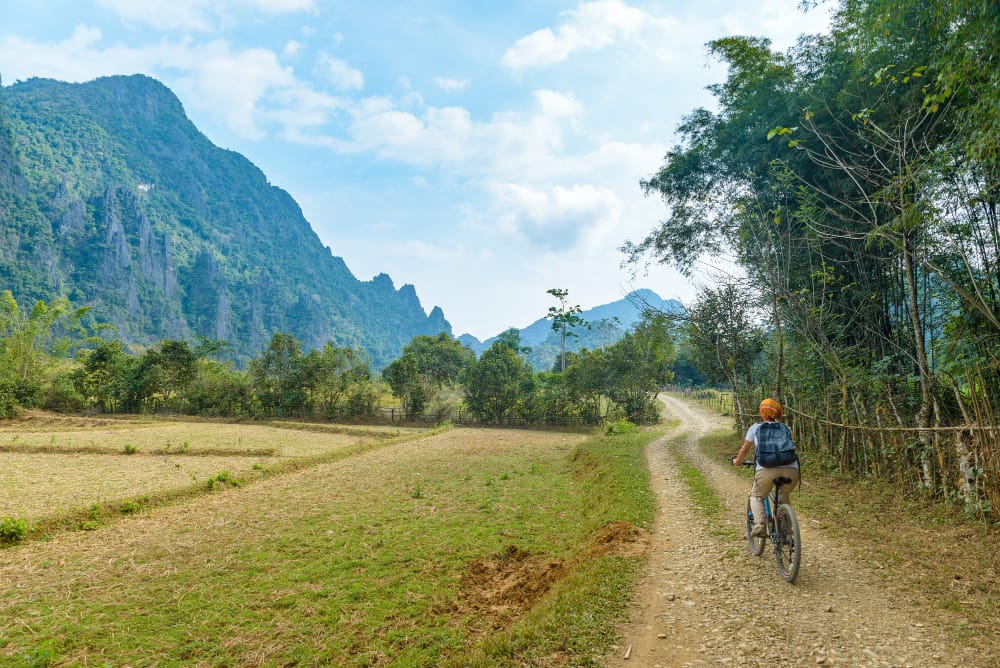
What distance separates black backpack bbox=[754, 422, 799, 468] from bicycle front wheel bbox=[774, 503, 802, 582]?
489 mm

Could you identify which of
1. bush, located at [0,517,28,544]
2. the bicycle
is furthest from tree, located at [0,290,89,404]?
the bicycle

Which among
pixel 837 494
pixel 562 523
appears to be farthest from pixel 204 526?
pixel 837 494

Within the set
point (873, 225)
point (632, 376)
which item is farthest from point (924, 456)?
point (632, 376)

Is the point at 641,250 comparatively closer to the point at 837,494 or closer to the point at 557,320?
the point at 837,494

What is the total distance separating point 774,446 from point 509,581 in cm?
388

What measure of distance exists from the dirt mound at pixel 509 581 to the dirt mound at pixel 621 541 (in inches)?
24.8

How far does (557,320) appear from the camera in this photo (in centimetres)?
5284

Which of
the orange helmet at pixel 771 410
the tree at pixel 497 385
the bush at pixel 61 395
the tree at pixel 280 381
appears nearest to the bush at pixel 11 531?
the orange helmet at pixel 771 410

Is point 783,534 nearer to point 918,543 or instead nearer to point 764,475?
point 764,475

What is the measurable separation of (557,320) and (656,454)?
124 ft

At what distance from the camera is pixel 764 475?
5203 mm

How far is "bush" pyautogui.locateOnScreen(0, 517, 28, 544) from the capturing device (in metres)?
7.89

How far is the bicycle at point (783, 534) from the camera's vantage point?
4.75 m

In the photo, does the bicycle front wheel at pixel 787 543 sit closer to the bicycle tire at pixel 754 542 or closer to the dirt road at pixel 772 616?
the dirt road at pixel 772 616
